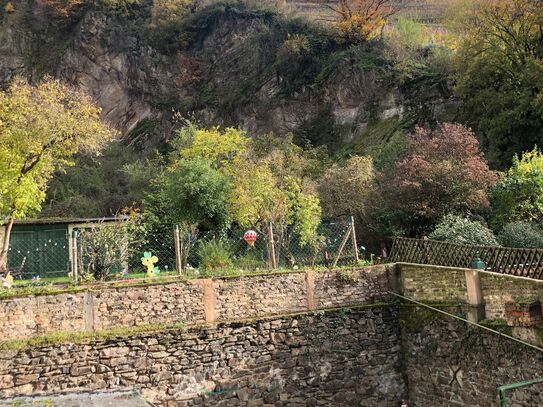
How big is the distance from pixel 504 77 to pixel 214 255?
16608 millimetres

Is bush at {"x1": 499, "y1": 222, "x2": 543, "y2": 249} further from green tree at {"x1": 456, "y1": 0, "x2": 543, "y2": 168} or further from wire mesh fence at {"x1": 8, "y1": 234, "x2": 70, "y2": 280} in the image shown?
wire mesh fence at {"x1": 8, "y1": 234, "x2": 70, "y2": 280}

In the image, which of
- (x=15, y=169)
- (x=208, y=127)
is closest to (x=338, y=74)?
(x=208, y=127)

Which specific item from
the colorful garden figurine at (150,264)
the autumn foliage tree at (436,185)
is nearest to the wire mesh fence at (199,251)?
the colorful garden figurine at (150,264)

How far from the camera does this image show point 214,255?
44.0ft

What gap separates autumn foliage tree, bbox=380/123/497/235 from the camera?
56.7 ft

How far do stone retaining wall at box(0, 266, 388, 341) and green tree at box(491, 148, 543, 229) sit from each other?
696 centimetres

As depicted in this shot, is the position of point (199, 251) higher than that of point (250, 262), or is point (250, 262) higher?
point (199, 251)

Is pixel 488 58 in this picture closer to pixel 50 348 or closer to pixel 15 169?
pixel 15 169

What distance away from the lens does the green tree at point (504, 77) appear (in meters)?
22.0

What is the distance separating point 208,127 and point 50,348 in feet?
99.5

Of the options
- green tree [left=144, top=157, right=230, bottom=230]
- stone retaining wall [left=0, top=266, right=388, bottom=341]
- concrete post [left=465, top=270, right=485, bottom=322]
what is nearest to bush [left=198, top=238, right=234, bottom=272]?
stone retaining wall [left=0, top=266, right=388, bottom=341]

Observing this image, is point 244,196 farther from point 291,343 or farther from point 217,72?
point 217,72

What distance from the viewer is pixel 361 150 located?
2927 centimetres

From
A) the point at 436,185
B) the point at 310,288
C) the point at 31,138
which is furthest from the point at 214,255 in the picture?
the point at 436,185
